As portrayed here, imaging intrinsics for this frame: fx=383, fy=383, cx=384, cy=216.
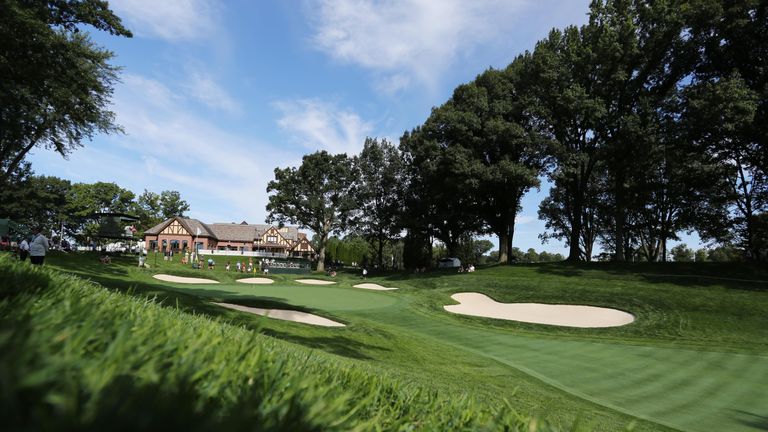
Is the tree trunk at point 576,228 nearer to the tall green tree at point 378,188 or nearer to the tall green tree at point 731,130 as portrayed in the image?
the tall green tree at point 731,130

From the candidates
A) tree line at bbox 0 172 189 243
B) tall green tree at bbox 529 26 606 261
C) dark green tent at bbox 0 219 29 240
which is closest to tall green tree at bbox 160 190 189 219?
tree line at bbox 0 172 189 243

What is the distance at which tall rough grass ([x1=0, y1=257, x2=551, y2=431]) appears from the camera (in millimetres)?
731

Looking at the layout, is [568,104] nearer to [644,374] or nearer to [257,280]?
[644,374]

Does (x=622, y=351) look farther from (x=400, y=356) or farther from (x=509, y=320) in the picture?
(x=400, y=356)

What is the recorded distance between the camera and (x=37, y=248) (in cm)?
1405

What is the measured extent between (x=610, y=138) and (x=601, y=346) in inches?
941

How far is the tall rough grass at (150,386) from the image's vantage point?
0.73 metres

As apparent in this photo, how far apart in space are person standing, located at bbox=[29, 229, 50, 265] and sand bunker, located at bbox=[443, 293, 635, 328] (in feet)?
57.4

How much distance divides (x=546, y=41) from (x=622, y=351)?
30.7 m

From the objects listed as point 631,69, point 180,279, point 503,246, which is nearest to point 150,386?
point 180,279

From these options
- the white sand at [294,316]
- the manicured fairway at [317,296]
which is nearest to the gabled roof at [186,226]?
the manicured fairway at [317,296]

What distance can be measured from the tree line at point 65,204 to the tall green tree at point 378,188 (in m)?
42.7

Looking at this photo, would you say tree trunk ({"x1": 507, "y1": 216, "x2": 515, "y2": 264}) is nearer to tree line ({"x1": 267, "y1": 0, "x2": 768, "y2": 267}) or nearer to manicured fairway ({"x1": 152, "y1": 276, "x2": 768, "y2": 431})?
tree line ({"x1": 267, "y1": 0, "x2": 768, "y2": 267})

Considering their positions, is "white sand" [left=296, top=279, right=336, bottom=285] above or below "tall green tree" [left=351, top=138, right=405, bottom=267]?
below
